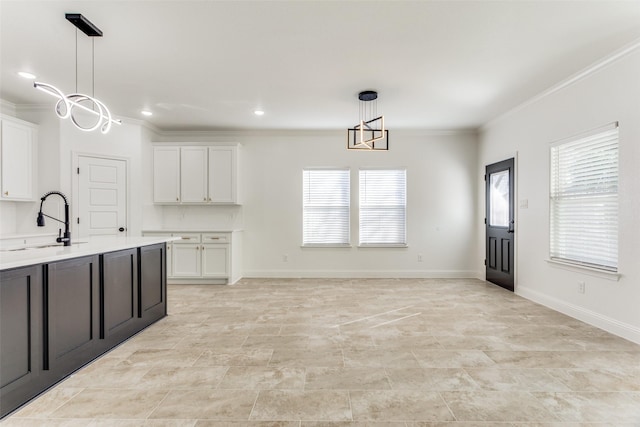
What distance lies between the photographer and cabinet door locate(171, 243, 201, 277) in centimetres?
556

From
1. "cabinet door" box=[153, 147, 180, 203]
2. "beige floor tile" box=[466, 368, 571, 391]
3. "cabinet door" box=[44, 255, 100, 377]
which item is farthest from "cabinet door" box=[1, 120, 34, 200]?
"beige floor tile" box=[466, 368, 571, 391]

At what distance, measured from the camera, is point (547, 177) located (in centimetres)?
421

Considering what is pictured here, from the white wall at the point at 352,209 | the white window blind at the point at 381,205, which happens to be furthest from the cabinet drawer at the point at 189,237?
the white window blind at the point at 381,205

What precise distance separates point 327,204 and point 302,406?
444cm

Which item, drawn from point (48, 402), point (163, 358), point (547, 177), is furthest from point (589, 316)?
point (48, 402)

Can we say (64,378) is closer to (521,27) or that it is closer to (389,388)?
(389,388)

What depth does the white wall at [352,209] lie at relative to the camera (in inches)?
242

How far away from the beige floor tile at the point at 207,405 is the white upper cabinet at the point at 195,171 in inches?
161

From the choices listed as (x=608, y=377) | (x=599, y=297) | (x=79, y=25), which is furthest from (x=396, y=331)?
(x=79, y=25)

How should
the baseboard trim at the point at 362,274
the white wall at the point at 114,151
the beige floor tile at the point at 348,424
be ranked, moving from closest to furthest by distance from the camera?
the beige floor tile at the point at 348,424
the white wall at the point at 114,151
the baseboard trim at the point at 362,274

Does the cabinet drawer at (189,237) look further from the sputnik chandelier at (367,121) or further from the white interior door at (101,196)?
the sputnik chandelier at (367,121)

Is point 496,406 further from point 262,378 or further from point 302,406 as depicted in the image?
point 262,378

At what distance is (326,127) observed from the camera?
19.4 feet

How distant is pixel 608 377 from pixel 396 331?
1645 mm
